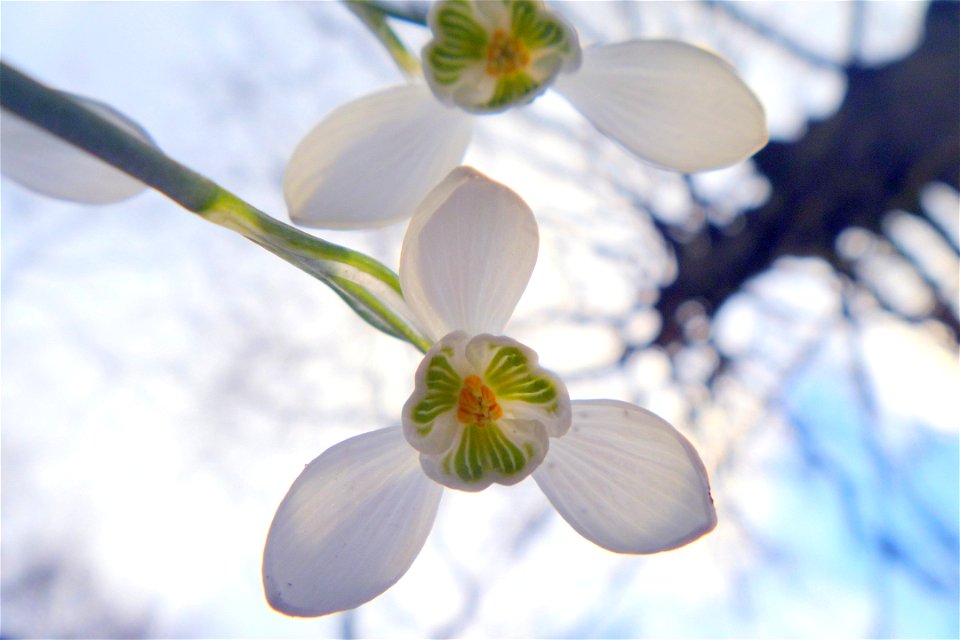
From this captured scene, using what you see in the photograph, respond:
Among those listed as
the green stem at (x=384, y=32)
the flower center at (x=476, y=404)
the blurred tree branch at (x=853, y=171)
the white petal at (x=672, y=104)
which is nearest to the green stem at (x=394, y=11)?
the green stem at (x=384, y=32)

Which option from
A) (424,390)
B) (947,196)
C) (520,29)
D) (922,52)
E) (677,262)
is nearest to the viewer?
(424,390)

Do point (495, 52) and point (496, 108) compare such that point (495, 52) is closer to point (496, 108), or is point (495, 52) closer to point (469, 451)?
point (496, 108)

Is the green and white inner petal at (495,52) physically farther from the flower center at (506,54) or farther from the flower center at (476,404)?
the flower center at (476,404)

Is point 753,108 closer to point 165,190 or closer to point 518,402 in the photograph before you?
point 518,402

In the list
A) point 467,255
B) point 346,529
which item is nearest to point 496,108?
point 467,255

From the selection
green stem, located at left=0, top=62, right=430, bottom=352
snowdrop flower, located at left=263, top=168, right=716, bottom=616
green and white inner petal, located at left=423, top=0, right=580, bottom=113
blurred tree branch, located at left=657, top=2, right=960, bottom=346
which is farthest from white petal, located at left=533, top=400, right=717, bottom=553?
blurred tree branch, located at left=657, top=2, right=960, bottom=346

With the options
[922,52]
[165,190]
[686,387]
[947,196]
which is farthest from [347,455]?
[686,387]

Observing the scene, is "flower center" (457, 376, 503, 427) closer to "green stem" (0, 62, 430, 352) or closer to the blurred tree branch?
"green stem" (0, 62, 430, 352)
